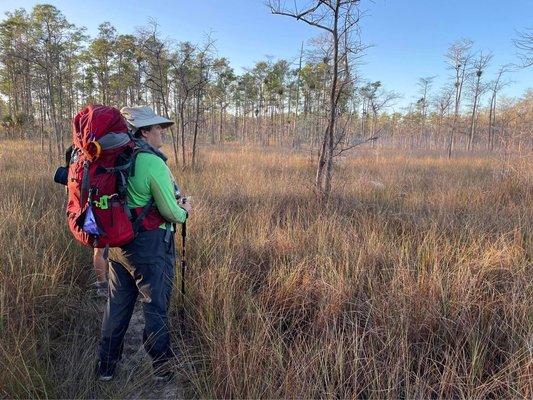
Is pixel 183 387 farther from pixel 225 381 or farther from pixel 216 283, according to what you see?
pixel 216 283

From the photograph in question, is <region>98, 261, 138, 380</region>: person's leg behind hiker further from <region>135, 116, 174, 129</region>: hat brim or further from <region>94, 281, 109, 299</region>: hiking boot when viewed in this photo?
<region>94, 281, 109, 299</region>: hiking boot

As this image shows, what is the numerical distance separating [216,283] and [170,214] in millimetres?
1031

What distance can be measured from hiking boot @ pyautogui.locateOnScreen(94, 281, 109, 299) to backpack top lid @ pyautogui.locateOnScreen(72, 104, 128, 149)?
71.7 inches

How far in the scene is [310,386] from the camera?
173 cm

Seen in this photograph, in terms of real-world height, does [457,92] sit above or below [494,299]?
above

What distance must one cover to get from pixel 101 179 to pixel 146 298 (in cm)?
80

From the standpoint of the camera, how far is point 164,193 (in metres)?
1.86

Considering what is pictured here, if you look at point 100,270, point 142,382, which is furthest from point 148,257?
point 100,270

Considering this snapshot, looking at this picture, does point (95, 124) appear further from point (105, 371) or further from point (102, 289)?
point (102, 289)

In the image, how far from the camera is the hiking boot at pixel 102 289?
2.99 metres

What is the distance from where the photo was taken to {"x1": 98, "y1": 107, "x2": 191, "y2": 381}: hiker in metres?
1.85

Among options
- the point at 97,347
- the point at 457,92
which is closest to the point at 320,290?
the point at 97,347

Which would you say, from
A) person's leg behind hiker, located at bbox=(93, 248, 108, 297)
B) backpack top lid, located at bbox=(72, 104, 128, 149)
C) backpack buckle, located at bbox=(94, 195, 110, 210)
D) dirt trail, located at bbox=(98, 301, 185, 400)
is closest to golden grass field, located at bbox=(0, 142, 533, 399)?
dirt trail, located at bbox=(98, 301, 185, 400)

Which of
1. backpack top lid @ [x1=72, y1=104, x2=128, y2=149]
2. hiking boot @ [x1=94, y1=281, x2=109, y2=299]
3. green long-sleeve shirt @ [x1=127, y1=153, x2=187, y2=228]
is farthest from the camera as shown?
hiking boot @ [x1=94, y1=281, x2=109, y2=299]
